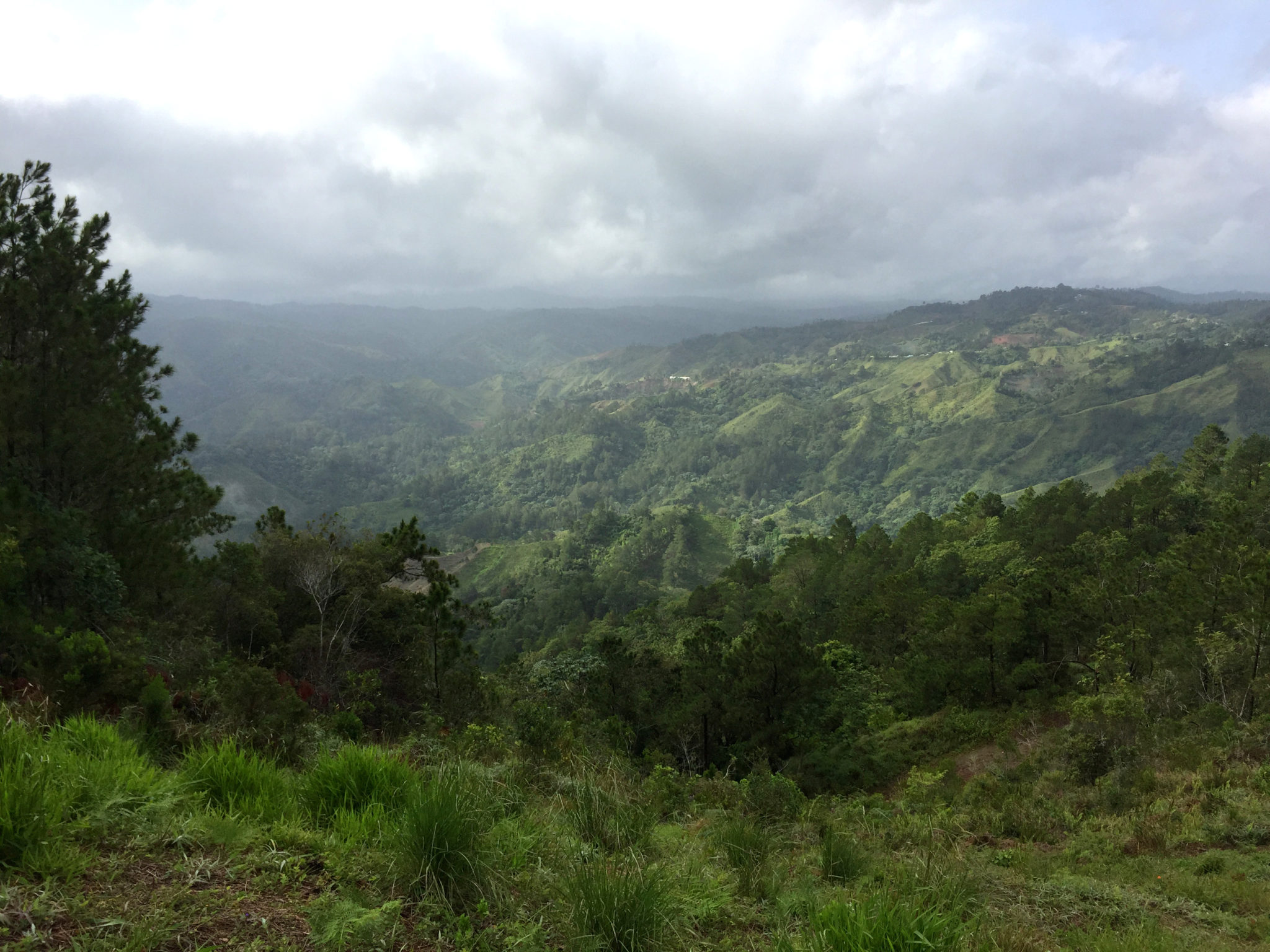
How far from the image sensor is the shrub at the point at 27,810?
8.68 feet

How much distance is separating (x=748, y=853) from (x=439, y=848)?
2346 mm

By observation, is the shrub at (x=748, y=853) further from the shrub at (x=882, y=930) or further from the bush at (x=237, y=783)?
the bush at (x=237, y=783)

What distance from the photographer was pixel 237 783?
3693 mm

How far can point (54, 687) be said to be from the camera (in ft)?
19.3

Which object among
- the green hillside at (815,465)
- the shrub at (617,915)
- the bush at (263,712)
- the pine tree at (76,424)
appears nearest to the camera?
the shrub at (617,915)

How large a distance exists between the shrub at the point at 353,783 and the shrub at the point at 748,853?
2093 mm

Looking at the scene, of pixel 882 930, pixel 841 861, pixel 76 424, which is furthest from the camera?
pixel 76 424

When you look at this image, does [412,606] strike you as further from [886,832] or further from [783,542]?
[783,542]

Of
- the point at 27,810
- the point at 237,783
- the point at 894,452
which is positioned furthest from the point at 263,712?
the point at 894,452

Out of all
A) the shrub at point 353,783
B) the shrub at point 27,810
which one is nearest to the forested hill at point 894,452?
the shrub at point 353,783

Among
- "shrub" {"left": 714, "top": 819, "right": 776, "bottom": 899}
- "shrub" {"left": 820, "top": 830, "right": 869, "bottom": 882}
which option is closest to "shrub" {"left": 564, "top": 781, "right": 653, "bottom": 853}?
"shrub" {"left": 714, "top": 819, "right": 776, "bottom": 899}

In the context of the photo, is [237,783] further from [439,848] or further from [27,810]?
[439,848]

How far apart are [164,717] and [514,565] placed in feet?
344

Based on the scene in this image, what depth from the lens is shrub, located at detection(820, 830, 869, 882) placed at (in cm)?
486
